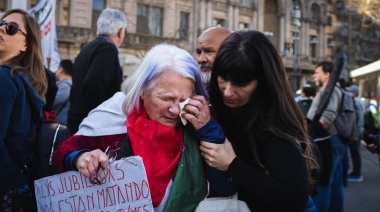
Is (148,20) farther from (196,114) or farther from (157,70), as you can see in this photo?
(196,114)

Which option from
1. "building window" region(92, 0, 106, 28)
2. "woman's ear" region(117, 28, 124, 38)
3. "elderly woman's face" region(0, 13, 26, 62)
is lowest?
"elderly woman's face" region(0, 13, 26, 62)

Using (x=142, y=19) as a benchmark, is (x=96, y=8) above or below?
above

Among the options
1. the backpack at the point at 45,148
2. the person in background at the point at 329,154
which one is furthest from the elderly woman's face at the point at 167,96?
the person in background at the point at 329,154

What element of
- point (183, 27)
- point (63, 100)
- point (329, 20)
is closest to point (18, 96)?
point (63, 100)

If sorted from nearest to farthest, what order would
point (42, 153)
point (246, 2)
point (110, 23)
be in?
point (42, 153)
point (110, 23)
point (246, 2)

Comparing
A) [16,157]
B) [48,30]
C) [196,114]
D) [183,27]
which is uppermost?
[183,27]

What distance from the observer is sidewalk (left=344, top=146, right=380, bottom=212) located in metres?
7.36

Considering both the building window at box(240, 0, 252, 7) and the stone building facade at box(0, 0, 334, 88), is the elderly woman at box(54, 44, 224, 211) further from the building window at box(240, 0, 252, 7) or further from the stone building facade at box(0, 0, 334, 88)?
the building window at box(240, 0, 252, 7)

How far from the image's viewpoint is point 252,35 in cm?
221

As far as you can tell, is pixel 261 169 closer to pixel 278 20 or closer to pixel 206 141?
pixel 206 141

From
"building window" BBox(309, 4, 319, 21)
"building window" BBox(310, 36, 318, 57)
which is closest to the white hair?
"building window" BBox(310, 36, 318, 57)

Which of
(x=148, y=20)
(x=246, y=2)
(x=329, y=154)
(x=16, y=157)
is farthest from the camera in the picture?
(x=246, y=2)

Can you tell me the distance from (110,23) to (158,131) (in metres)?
3.05

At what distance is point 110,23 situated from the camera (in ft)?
16.1
